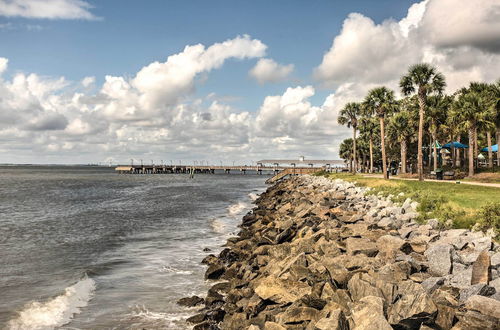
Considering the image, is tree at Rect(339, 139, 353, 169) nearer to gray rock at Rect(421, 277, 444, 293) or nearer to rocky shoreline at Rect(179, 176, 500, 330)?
rocky shoreline at Rect(179, 176, 500, 330)

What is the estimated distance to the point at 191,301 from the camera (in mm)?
12602

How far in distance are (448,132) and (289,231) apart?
1641 inches

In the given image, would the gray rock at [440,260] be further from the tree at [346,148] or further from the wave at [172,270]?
the tree at [346,148]

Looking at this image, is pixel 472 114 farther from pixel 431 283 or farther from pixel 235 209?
pixel 431 283

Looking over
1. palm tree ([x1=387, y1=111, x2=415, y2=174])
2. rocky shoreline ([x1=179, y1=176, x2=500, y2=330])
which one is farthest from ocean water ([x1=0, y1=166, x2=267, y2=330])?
palm tree ([x1=387, y1=111, x2=415, y2=174])

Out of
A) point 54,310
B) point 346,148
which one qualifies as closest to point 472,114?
point 54,310

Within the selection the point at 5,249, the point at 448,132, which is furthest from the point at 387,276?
the point at 448,132

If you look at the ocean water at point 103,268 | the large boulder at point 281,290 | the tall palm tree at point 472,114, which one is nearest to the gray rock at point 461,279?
the large boulder at point 281,290

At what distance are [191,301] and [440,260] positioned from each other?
7.91 m

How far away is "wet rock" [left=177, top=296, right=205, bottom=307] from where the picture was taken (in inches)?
494

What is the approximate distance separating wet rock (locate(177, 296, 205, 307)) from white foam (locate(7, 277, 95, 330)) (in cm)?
349

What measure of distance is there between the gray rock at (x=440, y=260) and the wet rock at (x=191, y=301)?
7348 mm

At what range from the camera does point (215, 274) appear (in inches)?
614

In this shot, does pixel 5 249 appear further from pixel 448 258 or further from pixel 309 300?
pixel 448 258
